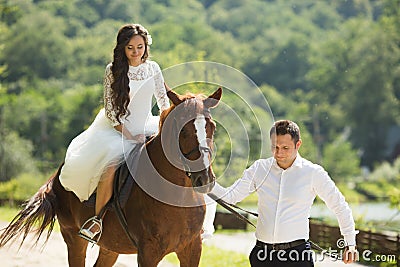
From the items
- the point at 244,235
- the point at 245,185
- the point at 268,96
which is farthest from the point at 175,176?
the point at 268,96

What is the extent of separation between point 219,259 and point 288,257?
749 centimetres

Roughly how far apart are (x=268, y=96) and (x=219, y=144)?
58.9 meters

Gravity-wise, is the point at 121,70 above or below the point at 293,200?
above

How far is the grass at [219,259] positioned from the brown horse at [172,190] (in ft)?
18.2

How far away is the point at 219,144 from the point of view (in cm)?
2562

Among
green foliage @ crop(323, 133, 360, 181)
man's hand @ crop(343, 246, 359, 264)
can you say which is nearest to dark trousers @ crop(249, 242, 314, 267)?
man's hand @ crop(343, 246, 359, 264)

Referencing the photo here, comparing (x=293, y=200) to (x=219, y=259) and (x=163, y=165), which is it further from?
(x=219, y=259)

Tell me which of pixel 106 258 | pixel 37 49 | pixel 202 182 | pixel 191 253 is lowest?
pixel 106 258

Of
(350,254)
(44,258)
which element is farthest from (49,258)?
(350,254)

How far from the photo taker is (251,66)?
90625 millimetres

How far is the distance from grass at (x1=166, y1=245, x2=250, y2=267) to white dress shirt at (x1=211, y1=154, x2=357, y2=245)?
20.0 feet

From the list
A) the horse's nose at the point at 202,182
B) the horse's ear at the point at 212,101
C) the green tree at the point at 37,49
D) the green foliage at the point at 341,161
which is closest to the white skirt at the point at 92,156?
the horse's ear at the point at 212,101

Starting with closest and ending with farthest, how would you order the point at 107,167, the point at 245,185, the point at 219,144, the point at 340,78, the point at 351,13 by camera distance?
the point at 245,185 → the point at 107,167 → the point at 219,144 → the point at 340,78 → the point at 351,13

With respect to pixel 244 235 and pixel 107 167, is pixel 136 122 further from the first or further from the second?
pixel 244 235
